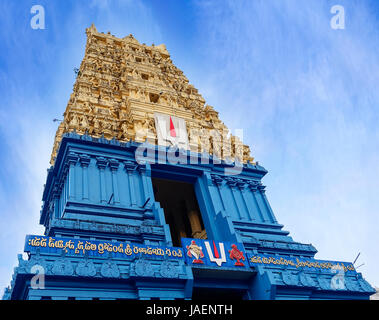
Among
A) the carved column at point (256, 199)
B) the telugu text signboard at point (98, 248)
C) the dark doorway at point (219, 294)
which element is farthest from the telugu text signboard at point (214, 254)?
Answer: the carved column at point (256, 199)

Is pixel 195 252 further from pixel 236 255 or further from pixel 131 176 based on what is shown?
pixel 131 176

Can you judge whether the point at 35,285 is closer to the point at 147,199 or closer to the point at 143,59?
the point at 147,199

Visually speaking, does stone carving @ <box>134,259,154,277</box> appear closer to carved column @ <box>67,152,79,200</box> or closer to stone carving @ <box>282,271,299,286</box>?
carved column @ <box>67,152,79,200</box>

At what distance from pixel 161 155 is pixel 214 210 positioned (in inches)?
148

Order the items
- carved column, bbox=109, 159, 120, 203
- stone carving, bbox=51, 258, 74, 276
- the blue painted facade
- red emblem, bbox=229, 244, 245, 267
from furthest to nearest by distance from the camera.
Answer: carved column, bbox=109, 159, 120, 203, red emblem, bbox=229, 244, 245, 267, the blue painted facade, stone carving, bbox=51, 258, 74, 276

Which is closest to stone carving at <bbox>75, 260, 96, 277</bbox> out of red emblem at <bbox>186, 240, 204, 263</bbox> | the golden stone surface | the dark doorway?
red emblem at <bbox>186, 240, 204, 263</bbox>

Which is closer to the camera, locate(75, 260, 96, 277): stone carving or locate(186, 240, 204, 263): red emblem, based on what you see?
locate(75, 260, 96, 277): stone carving

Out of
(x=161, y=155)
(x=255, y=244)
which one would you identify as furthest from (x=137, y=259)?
(x=161, y=155)

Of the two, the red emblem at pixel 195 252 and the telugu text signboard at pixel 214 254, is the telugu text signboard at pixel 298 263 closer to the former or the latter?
the telugu text signboard at pixel 214 254

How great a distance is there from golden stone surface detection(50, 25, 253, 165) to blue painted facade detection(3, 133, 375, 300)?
1.72m

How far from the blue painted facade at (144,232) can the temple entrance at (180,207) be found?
286cm

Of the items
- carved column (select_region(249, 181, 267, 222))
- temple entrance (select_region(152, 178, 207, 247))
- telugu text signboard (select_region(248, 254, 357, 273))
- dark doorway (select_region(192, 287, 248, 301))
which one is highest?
temple entrance (select_region(152, 178, 207, 247))

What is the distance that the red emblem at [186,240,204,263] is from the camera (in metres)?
13.8

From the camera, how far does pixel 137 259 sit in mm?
12836
